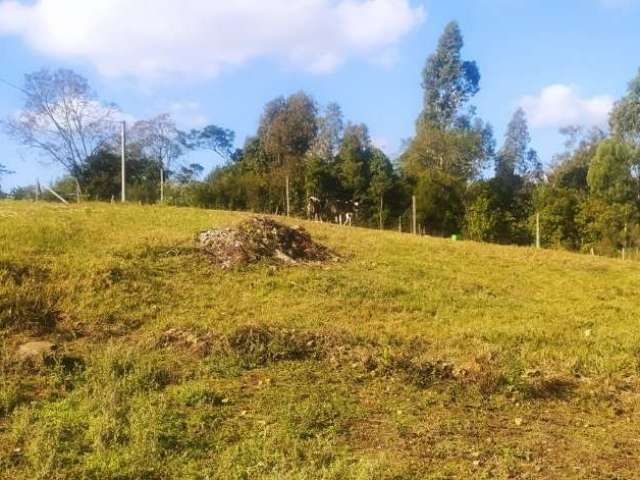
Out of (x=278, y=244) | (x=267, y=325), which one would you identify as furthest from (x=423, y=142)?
(x=267, y=325)

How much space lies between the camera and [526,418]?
476 cm

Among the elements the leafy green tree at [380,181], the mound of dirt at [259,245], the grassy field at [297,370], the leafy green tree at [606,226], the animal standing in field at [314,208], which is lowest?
the grassy field at [297,370]

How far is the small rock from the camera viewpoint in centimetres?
528

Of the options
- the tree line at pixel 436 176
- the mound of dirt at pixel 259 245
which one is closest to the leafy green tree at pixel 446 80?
the tree line at pixel 436 176

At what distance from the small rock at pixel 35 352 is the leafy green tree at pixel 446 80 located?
95.6 ft

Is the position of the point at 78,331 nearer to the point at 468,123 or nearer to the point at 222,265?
the point at 222,265

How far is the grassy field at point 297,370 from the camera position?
394 cm

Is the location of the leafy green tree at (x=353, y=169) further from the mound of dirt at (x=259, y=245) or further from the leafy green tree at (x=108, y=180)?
the mound of dirt at (x=259, y=245)

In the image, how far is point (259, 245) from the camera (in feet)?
31.8

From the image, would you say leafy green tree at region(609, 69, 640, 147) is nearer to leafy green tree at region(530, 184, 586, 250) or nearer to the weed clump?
leafy green tree at region(530, 184, 586, 250)

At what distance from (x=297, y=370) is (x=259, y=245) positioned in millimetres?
4452

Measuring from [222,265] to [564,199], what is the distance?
20102mm

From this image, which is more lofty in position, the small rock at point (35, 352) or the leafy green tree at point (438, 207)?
the leafy green tree at point (438, 207)

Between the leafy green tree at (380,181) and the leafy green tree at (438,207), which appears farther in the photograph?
the leafy green tree at (380,181)
